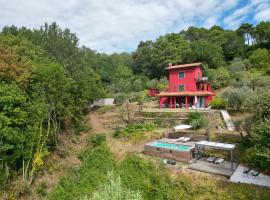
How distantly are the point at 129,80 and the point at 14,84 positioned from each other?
3348 centimetres

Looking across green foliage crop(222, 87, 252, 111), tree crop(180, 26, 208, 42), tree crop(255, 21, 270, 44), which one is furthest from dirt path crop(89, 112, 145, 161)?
tree crop(255, 21, 270, 44)

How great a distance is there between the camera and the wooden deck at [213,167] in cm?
1376

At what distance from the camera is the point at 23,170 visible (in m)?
15.5

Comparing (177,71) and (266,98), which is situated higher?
(177,71)

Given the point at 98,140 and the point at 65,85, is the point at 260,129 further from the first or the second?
the point at 65,85

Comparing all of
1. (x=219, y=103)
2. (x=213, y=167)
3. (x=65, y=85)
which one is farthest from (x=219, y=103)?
(x=65, y=85)

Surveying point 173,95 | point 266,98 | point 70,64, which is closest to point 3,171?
point 70,64

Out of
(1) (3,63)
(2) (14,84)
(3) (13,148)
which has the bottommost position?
(3) (13,148)

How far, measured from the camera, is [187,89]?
3102cm

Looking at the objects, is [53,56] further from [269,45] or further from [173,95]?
[269,45]

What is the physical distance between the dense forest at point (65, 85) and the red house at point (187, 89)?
2.41 metres

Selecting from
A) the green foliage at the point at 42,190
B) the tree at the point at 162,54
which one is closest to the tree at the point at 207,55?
the tree at the point at 162,54

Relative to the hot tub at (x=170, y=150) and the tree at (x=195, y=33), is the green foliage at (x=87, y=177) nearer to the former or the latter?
the hot tub at (x=170, y=150)

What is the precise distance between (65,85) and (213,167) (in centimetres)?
1453
